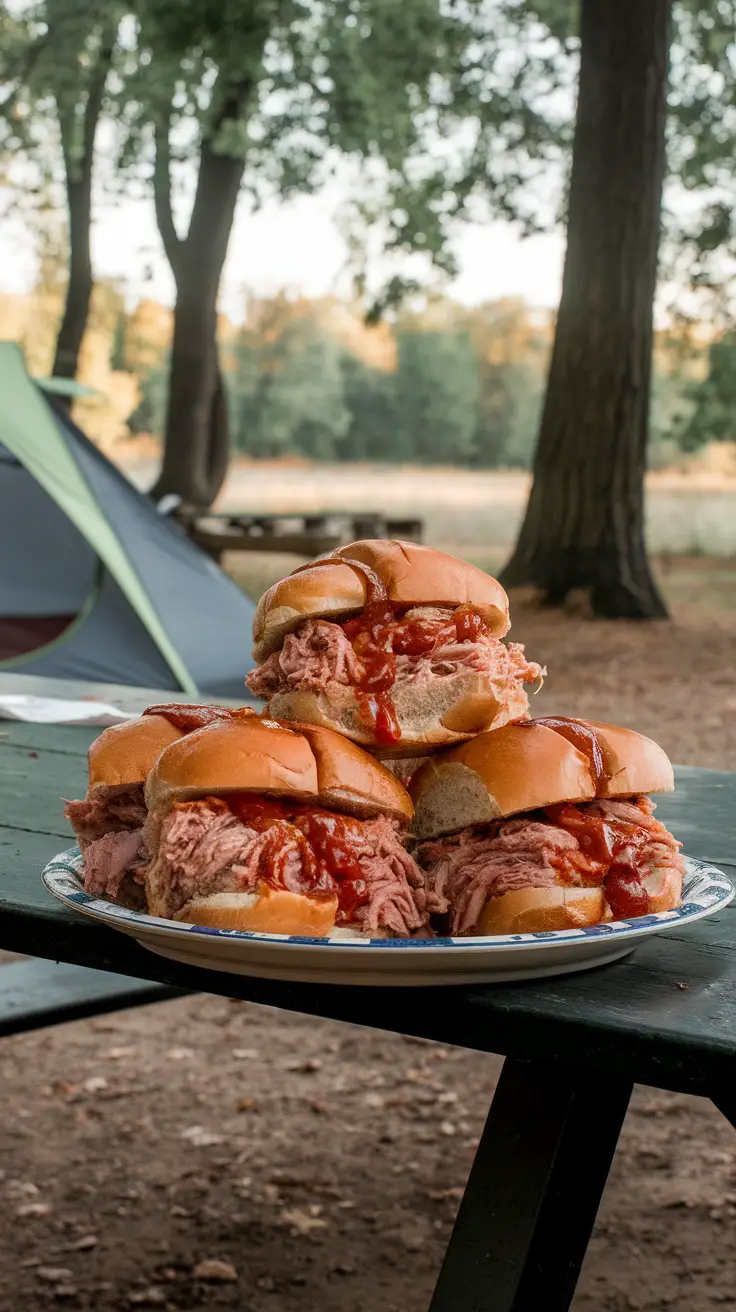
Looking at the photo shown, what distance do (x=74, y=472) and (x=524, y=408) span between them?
37102 millimetres

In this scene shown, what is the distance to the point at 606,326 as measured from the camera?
10539 millimetres

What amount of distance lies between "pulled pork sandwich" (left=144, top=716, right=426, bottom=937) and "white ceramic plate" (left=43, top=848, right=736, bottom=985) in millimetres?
38

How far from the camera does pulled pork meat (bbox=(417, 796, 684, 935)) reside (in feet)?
4.47

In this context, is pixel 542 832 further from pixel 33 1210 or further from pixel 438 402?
pixel 438 402

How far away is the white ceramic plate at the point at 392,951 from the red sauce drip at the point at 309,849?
0.24 feet

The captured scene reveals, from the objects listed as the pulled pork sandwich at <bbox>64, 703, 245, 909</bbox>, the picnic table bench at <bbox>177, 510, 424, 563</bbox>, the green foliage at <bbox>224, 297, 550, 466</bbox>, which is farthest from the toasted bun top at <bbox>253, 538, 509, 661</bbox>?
the green foliage at <bbox>224, 297, 550, 466</bbox>

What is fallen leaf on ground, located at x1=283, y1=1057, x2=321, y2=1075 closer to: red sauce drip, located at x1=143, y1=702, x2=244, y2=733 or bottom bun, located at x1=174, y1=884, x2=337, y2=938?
red sauce drip, located at x1=143, y1=702, x2=244, y2=733

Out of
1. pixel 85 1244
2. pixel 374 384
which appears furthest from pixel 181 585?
pixel 374 384

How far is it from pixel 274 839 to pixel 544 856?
26cm

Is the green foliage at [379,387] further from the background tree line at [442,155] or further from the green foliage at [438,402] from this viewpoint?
the background tree line at [442,155]

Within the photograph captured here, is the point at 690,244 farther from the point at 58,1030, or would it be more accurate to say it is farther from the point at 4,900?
the point at 4,900

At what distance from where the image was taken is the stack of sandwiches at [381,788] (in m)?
1.33

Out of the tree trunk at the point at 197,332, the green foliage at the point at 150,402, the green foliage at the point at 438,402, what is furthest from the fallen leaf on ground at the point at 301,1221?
the green foliage at the point at 150,402

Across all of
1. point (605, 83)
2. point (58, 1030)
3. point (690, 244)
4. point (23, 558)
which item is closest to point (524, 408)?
point (690, 244)
